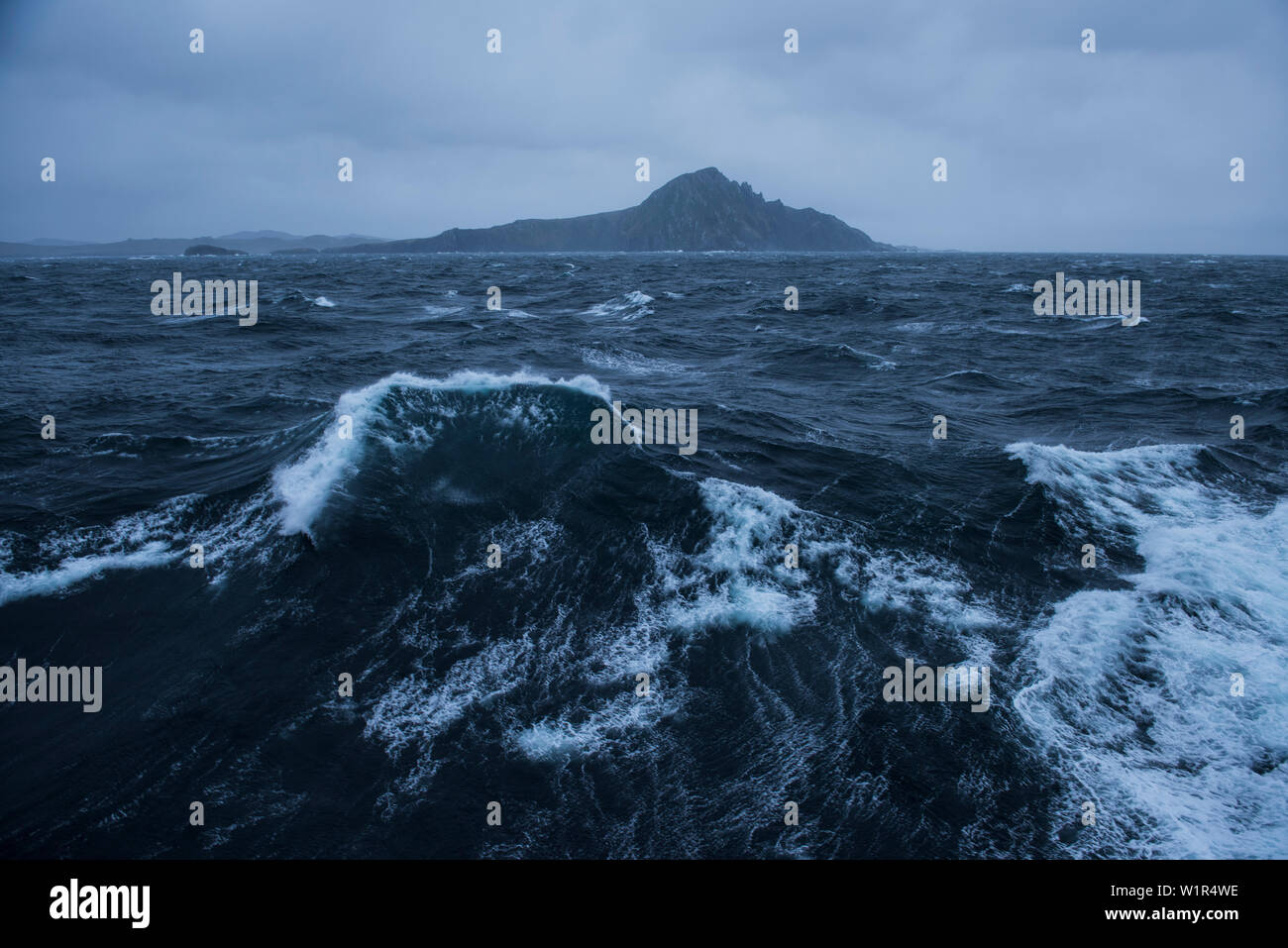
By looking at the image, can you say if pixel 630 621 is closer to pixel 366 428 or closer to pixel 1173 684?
pixel 1173 684

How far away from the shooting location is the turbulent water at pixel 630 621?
7.93m

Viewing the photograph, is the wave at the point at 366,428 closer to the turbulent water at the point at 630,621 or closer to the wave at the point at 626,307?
the turbulent water at the point at 630,621

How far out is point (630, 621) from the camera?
11.6m

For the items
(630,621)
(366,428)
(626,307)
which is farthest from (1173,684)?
(626,307)

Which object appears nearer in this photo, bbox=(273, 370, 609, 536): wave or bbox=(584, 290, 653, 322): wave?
bbox=(273, 370, 609, 536): wave

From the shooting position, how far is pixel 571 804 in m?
8.02

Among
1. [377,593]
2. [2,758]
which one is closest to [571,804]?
[377,593]

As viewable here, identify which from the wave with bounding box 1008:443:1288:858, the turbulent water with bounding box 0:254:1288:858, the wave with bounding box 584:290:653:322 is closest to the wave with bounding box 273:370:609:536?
the turbulent water with bounding box 0:254:1288:858

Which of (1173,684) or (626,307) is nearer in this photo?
(1173,684)

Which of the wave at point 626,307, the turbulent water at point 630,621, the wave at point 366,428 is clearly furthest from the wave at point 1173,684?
the wave at point 626,307

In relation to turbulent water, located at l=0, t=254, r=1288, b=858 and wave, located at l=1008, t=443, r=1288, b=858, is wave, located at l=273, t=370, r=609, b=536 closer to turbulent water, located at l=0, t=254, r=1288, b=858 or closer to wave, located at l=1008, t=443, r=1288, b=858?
turbulent water, located at l=0, t=254, r=1288, b=858

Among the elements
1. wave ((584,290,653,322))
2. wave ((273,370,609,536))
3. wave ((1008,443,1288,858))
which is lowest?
wave ((1008,443,1288,858))

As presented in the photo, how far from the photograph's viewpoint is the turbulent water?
26.0ft
